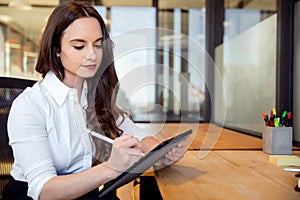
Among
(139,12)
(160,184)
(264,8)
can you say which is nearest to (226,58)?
(264,8)

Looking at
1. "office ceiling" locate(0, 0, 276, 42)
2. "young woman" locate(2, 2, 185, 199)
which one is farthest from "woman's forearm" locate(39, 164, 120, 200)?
"office ceiling" locate(0, 0, 276, 42)

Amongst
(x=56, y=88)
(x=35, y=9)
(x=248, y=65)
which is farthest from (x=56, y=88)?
(x=35, y=9)

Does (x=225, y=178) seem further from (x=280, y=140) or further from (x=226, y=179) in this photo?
(x=280, y=140)

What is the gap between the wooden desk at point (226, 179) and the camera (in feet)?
2.46

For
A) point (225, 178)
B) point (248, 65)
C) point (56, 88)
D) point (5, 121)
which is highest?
point (248, 65)

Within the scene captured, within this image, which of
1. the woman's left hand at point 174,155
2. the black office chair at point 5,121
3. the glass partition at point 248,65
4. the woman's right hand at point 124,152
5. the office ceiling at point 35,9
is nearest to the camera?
the woman's right hand at point 124,152

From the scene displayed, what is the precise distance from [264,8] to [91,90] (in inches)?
53.4

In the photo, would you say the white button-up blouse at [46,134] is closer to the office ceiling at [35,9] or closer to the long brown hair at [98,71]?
the long brown hair at [98,71]

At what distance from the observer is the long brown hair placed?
0.91 metres

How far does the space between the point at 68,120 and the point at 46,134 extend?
8cm

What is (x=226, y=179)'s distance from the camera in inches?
34.7

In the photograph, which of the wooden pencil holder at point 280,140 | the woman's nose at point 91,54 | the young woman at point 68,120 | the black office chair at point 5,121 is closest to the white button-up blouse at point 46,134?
the young woman at point 68,120

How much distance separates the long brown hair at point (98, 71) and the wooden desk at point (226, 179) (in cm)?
22

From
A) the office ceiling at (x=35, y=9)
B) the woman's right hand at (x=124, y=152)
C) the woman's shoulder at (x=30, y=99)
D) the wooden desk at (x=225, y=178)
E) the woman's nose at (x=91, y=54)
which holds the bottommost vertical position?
Answer: the wooden desk at (x=225, y=178)
